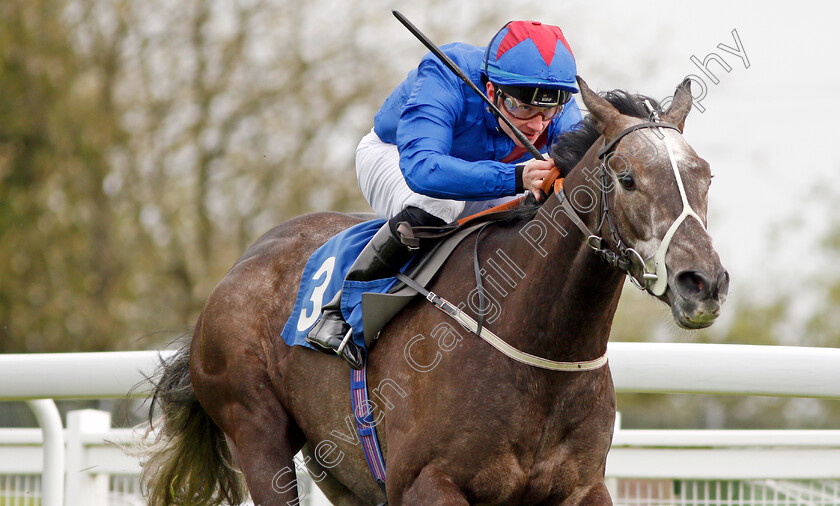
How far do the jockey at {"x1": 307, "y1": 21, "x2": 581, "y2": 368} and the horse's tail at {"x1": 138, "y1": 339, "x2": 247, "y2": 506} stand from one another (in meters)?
1.08

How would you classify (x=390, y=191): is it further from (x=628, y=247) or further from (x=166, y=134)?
(x=166, y=134)

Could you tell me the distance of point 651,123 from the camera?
2.76 m

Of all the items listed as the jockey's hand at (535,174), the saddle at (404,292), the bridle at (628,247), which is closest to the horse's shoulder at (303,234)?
the saddle at (404,292)

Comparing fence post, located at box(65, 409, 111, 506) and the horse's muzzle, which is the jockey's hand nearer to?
the horse's muzzle

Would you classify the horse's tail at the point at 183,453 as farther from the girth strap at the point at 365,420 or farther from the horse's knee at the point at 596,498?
the horse's knee at the point at 596,498

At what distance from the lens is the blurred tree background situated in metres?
15.7

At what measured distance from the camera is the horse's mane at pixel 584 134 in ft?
9.56

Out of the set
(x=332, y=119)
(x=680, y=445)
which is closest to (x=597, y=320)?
(x=680, y=445)

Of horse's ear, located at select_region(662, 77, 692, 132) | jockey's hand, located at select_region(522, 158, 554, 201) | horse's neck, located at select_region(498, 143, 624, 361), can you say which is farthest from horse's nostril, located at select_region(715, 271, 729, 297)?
jockey's hand, located at select_region(522, 158, 554, 201)

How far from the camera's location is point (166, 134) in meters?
15.8

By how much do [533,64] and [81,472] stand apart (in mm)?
2771

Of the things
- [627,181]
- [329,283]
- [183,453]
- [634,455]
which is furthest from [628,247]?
[183,453]

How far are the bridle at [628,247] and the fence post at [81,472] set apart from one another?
2686mm

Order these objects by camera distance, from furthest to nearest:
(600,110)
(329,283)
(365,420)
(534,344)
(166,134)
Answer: (166,134), (329,283), (365,420), (534,344), (600,110)
